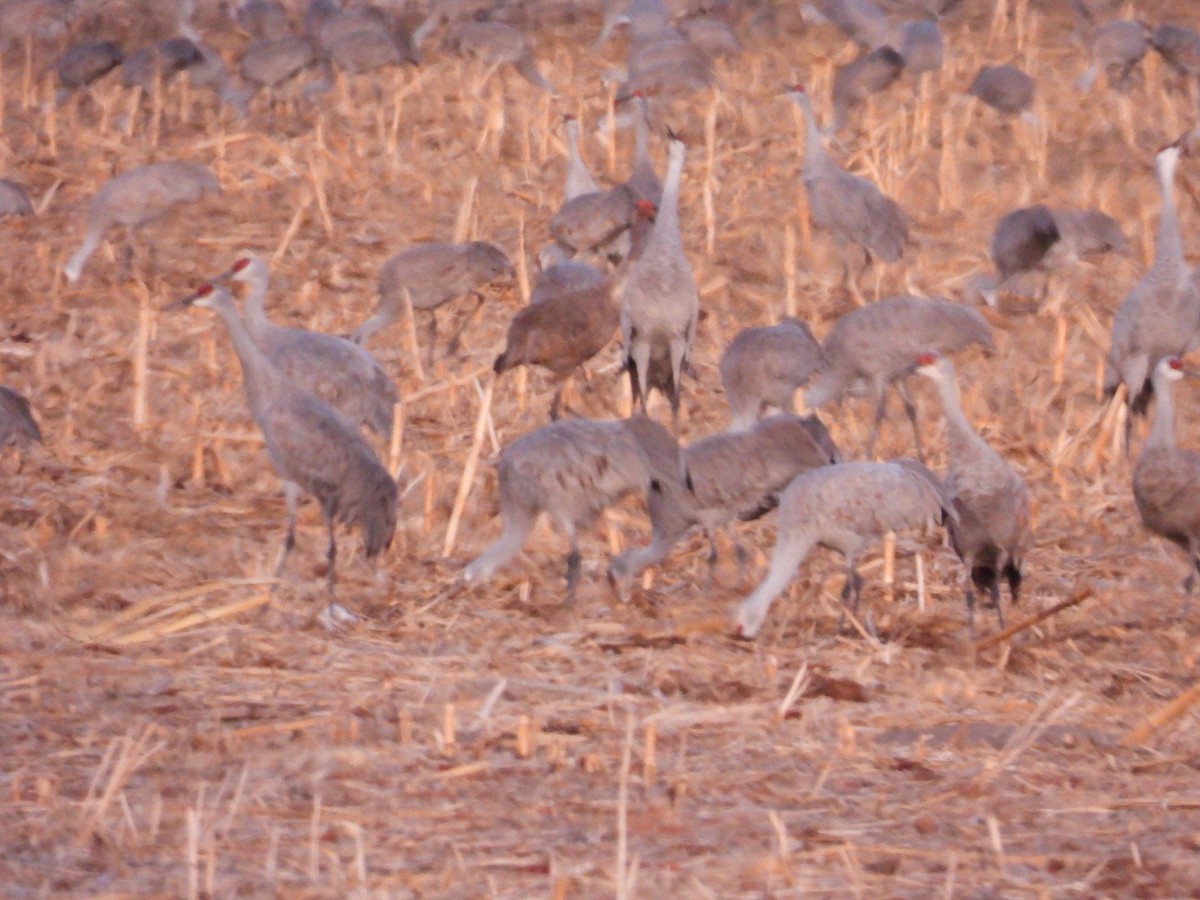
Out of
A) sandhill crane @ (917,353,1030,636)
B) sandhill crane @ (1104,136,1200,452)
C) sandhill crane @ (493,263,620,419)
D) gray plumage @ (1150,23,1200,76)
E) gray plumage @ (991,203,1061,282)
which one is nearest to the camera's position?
sandhill crane @ (917,353,1030,636)

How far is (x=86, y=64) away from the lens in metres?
14.9

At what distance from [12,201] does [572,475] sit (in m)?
5.58

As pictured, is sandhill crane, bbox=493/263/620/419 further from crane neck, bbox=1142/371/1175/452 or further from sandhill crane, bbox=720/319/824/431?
crane neck, bbox=1142/371/1175/452

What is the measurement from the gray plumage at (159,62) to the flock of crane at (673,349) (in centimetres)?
5

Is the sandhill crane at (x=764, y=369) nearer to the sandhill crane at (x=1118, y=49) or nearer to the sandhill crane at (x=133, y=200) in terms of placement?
the sandhill crane at (x=133, y=200)

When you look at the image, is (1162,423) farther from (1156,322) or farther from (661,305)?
(661,305)

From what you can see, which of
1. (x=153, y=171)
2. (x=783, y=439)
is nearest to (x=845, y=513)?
(x=783, y=439)

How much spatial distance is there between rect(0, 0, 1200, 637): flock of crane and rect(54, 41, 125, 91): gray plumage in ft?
0.05

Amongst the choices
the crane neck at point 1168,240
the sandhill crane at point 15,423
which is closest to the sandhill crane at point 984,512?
the crane neck at point 1168,240

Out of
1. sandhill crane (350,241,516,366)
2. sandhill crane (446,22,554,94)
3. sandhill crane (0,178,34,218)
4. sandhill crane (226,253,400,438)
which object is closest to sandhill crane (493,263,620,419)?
sandhill crane (226,253,400,438)

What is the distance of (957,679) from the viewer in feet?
22.8

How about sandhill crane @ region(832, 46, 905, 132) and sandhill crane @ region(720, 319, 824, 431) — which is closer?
sandhill crane @ region(720, 319, 824, 431)

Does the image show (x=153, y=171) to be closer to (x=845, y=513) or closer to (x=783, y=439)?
(x=783, y=439)

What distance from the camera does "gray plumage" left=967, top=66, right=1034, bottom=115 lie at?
14125 millimetres
